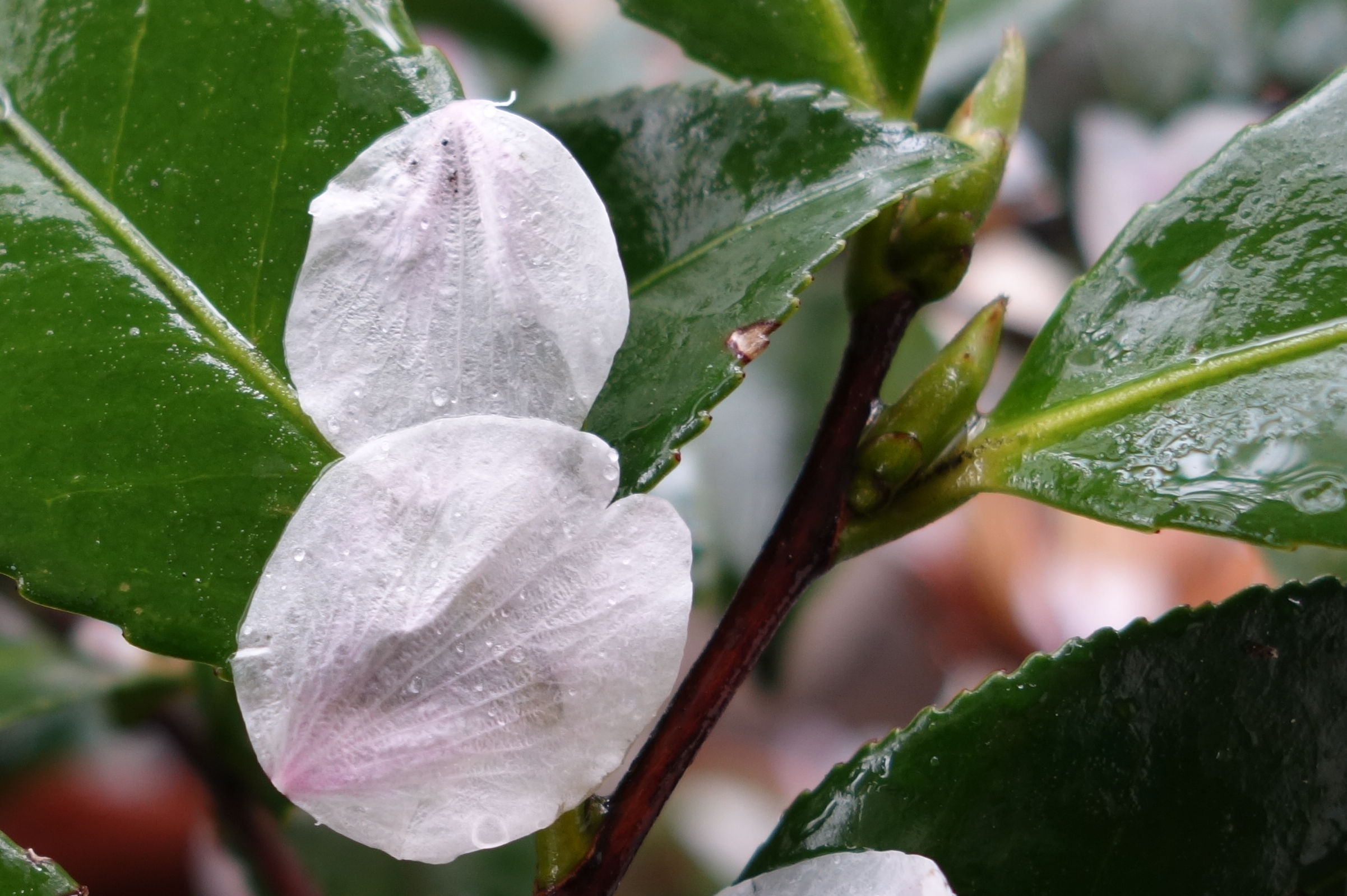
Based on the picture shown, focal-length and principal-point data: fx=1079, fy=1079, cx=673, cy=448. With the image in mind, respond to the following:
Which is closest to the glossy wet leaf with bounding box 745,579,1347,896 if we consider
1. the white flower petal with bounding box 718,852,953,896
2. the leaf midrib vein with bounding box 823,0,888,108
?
the white flower petal with bounding box 718,852,953,896

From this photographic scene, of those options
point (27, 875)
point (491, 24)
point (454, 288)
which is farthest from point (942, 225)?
point (491, 24)

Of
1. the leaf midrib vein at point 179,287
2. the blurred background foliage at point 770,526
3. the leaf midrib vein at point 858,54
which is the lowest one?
the blurred background foliage at point 770,526

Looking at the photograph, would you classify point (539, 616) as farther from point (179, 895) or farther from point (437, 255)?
point (179, 895)

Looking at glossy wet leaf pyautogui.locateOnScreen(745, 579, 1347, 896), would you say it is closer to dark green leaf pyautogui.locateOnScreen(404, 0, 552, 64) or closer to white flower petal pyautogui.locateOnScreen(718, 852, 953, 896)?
white flower petal pyautogui.locateOnScreen(718, 852, 953, 896)

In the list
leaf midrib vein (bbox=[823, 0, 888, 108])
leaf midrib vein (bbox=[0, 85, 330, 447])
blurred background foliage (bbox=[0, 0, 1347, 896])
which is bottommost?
blurred background foliage (bbox=[0, 0, 1347, 896])

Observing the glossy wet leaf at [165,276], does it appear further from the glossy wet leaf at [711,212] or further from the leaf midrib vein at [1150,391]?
the leaf midrib vein at [1150,391]

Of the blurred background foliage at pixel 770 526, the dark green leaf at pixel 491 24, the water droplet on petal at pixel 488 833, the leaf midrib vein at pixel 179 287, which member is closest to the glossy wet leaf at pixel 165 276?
the leaf midrib vein at pixel 179 287

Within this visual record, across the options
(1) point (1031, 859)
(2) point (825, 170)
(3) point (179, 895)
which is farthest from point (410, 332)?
(3) point (179, 895)
